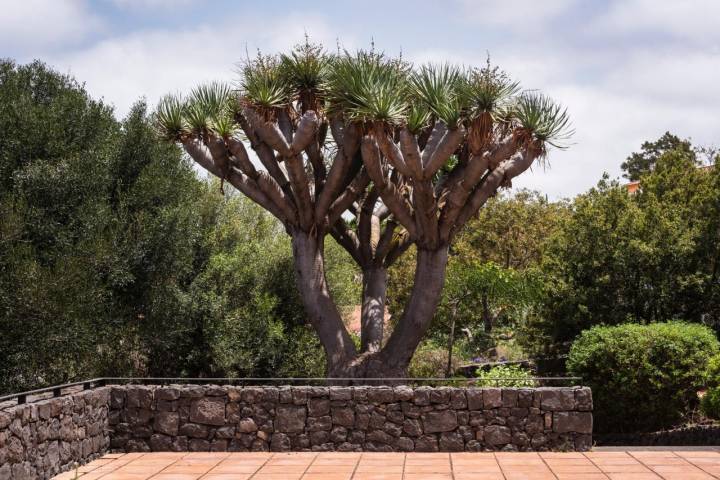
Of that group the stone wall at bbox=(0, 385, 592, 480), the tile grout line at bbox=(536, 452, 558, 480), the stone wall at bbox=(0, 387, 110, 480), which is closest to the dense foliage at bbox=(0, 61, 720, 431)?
the stone wall at bbox=(0, 385, 592, 480)

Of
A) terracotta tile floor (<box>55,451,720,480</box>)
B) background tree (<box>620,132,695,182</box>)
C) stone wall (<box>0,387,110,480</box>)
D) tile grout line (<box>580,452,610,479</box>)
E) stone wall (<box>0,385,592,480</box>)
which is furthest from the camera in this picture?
background tree (<box>620,132,695,182</box>)

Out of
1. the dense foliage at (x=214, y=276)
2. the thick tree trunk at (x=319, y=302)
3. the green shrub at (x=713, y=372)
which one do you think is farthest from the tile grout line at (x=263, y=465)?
the green shrub at (x=713, y=372)

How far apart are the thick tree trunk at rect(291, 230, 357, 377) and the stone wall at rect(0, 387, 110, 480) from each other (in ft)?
13.7

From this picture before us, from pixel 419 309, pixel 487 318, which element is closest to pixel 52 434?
pixel 419 309

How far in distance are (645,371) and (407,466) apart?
252 inches

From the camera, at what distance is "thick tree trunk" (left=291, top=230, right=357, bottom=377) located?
14.4 meters

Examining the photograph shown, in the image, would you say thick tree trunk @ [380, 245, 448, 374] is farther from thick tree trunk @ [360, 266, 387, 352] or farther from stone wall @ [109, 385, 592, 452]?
stone wall @ [109, 385, 592, 452]

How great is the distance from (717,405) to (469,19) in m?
6.78

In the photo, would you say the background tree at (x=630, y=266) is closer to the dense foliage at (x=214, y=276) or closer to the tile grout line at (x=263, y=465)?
the dense foliage at (x=214, y=276)

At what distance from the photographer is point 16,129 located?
1496 centimetres

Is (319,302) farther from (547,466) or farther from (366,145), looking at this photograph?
(547,466)

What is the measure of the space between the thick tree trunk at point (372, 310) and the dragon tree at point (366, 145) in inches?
1.4

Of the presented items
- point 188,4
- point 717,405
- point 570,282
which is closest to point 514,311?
point 570,282

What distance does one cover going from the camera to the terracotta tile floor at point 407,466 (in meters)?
9.38
